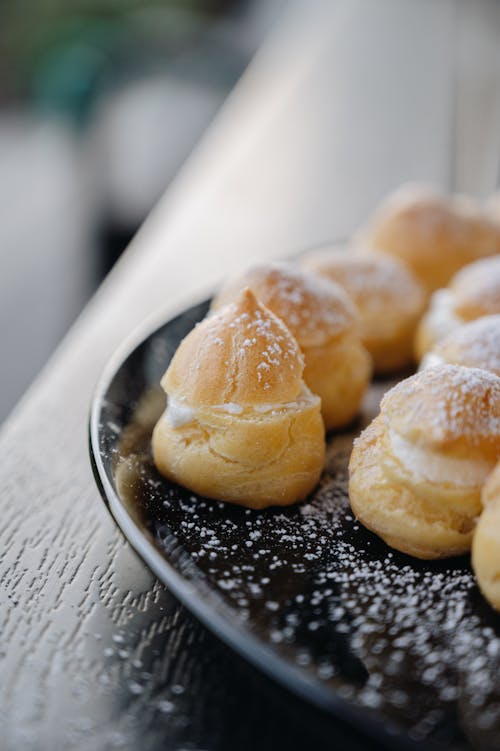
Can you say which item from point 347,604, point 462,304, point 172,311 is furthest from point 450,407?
point 172,311

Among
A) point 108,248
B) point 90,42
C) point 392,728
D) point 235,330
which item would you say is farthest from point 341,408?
point 90,42

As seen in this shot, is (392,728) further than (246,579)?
No

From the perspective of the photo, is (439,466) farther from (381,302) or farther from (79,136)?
(79,136)

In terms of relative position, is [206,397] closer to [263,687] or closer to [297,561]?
[297,561]

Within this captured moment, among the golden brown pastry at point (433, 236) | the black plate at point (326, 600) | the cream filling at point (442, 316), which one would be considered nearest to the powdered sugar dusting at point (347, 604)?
the black plate at point (326, 600)

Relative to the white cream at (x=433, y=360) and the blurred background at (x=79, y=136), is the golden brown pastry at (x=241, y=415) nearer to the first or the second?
the white cream at (x=433, y=360)

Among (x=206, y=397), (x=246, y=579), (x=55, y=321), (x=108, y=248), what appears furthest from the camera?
(x=108, y=248)

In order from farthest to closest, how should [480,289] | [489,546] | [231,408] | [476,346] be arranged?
[480,289]
[476,346]
[231,408]
[489,546]

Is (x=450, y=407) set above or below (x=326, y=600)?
above
